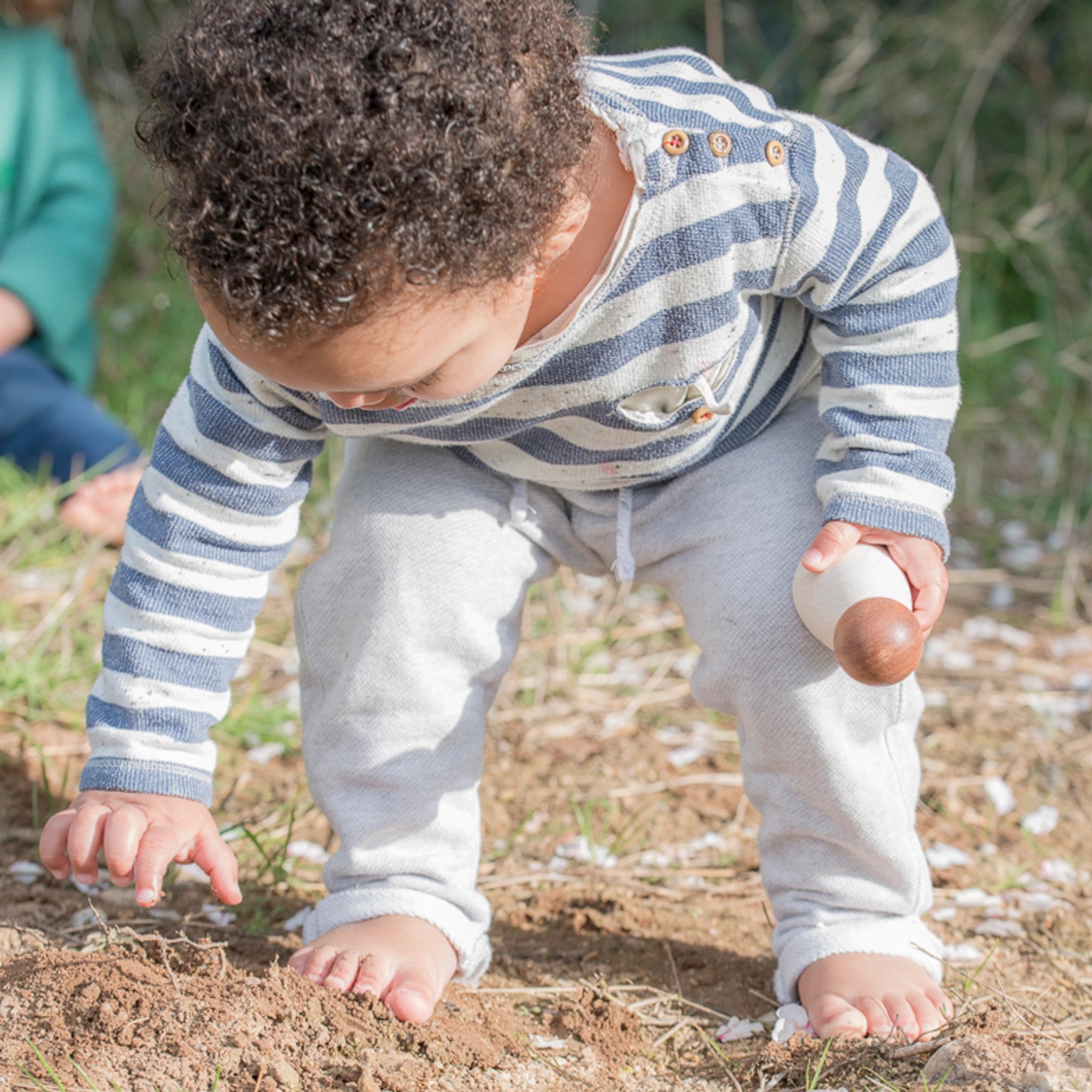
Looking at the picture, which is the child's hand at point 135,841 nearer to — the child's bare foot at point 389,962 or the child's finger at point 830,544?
the child's bare foot at point 389,962

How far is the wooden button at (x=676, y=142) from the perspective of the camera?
4.31 ft

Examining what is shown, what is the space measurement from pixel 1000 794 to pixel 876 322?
840mm

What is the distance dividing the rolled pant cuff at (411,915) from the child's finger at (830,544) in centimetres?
54

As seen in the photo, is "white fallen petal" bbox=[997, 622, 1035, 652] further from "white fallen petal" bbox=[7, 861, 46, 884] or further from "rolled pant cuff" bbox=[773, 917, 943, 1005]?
"white fallen petal" bbox=[7, 861, 46, 884]

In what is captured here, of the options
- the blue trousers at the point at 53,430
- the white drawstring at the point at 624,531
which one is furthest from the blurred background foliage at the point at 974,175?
the white drawstring at the point at 624,531

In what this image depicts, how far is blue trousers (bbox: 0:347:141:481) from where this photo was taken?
2729 millimetres

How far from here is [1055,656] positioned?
234 centimetres

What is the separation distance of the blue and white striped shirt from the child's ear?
7cm

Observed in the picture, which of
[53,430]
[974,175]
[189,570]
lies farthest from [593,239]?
[974,175]

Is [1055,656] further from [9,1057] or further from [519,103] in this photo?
[9,1057]

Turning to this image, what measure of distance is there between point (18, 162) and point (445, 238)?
2292 millimetres

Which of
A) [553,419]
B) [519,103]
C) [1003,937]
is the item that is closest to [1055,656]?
[1003,937]

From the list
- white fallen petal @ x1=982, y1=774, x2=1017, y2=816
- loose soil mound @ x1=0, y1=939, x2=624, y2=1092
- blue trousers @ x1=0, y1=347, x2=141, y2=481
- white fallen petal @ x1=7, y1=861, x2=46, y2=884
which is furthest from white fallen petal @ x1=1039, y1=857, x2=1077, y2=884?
blue trousers @ x1=0, y1=347, x2=141, y2=481

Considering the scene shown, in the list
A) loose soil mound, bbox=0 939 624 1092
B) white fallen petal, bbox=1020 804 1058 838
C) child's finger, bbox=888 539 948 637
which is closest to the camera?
loose soil mound, bbox=0 939 624 1092
